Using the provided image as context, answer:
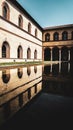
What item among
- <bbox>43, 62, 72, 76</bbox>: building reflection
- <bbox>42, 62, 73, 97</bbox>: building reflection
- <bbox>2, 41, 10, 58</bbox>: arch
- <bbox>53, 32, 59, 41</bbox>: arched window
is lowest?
<bbox>42, 62, 73, 97</bbox>: building reflection

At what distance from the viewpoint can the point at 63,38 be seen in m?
33.1

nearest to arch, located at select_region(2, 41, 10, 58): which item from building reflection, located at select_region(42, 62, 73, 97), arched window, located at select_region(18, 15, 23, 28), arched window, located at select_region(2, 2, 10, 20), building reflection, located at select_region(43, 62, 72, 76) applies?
arched window, located at select_region(2, 2, 10, 20)

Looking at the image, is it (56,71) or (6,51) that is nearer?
(56,71)

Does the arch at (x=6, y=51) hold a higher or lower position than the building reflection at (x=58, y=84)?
higher

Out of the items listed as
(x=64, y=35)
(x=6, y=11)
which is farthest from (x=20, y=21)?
(x=64, y=35)

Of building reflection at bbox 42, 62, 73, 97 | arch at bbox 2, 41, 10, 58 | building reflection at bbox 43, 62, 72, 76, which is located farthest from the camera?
arch at bbox 2, 41, 10, 58

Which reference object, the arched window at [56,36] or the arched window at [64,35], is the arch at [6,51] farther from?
the arched window at [64,35]

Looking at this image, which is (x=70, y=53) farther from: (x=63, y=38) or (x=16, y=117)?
(x=16, y=117)

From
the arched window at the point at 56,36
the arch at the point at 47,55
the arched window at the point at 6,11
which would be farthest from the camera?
the arch at the point at 47,55

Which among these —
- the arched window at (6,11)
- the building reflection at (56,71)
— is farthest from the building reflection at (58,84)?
the arched window at (6,11)

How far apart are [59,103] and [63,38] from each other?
3046cm

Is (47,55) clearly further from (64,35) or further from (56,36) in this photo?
(64,35)

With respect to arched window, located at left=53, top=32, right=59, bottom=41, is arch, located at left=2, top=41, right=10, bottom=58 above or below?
below

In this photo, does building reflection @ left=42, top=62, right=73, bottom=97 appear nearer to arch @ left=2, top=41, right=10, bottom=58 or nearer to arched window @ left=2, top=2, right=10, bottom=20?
arch @ left=2, top=41, right=10, bottom=58
